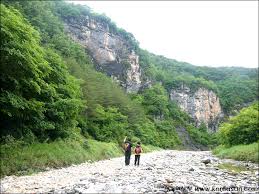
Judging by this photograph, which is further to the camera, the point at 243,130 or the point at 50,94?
the point at 243,130

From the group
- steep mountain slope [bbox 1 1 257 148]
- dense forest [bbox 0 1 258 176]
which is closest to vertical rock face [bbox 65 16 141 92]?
steep mountain slope [bbox 1 1 257 148]

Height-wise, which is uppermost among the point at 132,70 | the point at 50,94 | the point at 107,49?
the point at 107,49

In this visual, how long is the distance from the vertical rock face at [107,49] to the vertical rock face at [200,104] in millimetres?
36193

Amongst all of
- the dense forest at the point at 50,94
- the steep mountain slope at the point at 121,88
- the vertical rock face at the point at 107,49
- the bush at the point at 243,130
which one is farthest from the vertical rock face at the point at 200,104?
the bush at the point at 243,130

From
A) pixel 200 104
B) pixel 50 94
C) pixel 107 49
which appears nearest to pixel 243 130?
pixel 50 94

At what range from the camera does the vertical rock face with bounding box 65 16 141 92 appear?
126438 mm

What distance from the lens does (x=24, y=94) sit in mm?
21797

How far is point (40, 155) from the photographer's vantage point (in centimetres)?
2200

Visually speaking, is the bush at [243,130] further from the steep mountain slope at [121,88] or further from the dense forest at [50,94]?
the steep mountain slope at [121,88]

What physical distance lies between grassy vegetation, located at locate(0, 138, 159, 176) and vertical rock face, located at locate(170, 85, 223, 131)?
14662 cm

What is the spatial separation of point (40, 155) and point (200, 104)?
160621 mm

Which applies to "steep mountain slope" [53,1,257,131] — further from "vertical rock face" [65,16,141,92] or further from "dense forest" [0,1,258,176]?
"dense forest" [0,1,258,176]

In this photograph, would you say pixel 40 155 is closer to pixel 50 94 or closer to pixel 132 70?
pixel 50 94

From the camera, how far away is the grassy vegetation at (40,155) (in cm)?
1870
